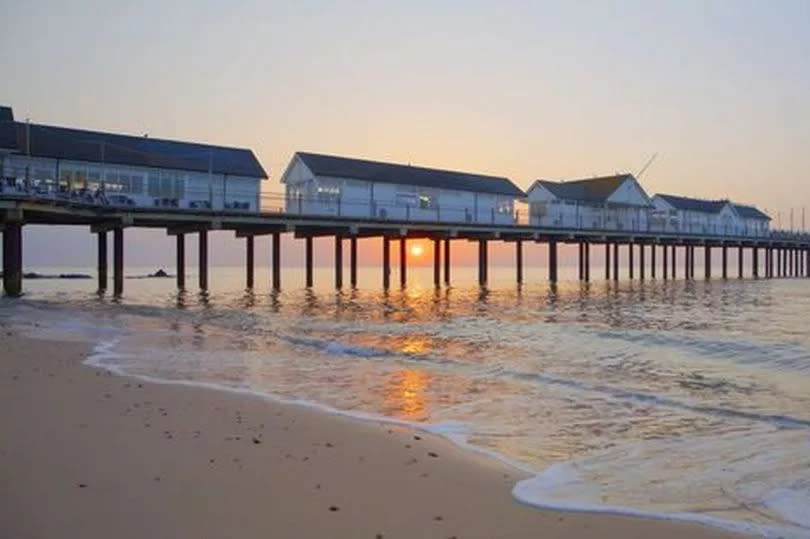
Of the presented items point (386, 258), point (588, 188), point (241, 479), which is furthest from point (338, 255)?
point (241, 479)

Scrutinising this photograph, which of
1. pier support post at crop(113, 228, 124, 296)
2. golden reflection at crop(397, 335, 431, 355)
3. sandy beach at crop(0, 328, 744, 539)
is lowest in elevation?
golden reflection at crop(397, 335, 431, 355)

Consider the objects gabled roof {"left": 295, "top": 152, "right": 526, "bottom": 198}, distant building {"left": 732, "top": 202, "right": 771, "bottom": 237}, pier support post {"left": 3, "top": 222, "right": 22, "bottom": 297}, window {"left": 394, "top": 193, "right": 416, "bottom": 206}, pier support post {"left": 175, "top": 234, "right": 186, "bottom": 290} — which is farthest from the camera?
distant building {"left": 732, "top": 202, "right": 771, "bottom": 237}

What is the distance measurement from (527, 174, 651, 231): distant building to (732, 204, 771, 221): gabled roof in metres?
19.2

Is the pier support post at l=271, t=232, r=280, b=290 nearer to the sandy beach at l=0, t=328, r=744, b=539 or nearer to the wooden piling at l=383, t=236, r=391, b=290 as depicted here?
the wooden piling at l=383, t=236, r=391, b=290

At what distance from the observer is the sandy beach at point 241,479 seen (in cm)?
438

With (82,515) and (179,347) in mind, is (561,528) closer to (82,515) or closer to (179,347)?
(82,515)

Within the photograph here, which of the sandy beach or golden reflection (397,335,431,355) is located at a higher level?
the sandy beach

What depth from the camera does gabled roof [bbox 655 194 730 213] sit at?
68562 mm

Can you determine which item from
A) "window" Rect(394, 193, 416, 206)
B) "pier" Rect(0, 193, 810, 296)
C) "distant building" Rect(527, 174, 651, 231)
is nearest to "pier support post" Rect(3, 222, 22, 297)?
"pier" Rect(0, 193, 810, 296)

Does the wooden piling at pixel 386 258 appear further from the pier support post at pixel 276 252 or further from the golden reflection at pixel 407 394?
the golden reflection at pixel 407 394

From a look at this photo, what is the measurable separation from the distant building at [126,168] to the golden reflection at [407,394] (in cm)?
2280

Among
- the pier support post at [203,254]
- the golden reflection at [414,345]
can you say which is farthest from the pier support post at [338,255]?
the golden reflection at [414,345]

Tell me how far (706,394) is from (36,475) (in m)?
8.52

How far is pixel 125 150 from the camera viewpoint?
35.7 metres
